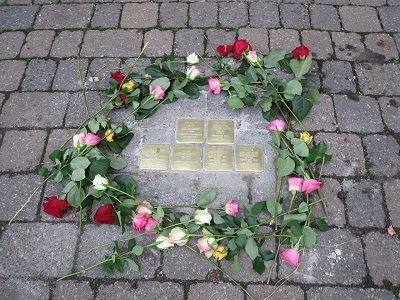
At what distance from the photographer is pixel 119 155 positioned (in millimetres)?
2133

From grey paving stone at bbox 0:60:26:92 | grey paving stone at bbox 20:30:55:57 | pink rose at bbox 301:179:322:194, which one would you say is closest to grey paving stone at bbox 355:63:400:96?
pink rose at bbox 301:179:322:194

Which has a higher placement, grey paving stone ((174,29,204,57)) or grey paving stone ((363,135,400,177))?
grey paving stone ((174,29,204,57))

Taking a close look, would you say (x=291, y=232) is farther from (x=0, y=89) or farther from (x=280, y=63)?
(x=0, y=89)

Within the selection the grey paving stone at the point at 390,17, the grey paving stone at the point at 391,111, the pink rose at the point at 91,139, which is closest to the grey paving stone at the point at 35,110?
the pink rose at the point at 91,139

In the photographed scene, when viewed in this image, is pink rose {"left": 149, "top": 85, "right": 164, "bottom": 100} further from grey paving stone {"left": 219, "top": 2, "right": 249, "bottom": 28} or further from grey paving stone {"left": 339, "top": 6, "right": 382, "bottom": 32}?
grey paving stone {"left": 339, "top": 6, "right": 382, "bottom": 32}

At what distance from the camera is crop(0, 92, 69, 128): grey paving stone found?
228 centimetres

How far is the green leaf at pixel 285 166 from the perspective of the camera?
1.93m

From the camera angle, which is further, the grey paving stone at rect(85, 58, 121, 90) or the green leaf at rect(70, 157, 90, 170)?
the grey paving stone at rect(85, 58, 121, 90)

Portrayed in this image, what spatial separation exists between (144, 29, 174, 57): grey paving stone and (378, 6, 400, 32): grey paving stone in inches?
58.6

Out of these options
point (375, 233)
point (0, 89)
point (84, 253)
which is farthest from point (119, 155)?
point (375, 233)

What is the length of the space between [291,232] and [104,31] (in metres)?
1.85

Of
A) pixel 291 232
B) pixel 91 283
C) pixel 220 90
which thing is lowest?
pixel 91 283

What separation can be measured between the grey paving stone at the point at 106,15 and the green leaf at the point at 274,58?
1.10 m

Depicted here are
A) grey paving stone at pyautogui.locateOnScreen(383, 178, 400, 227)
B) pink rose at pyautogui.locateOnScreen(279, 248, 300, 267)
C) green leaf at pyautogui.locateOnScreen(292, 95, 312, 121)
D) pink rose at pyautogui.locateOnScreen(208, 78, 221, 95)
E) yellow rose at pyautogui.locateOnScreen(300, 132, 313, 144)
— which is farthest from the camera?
pink rose at pyautogui.locateOnScreen(208, 78, 221, 95)
